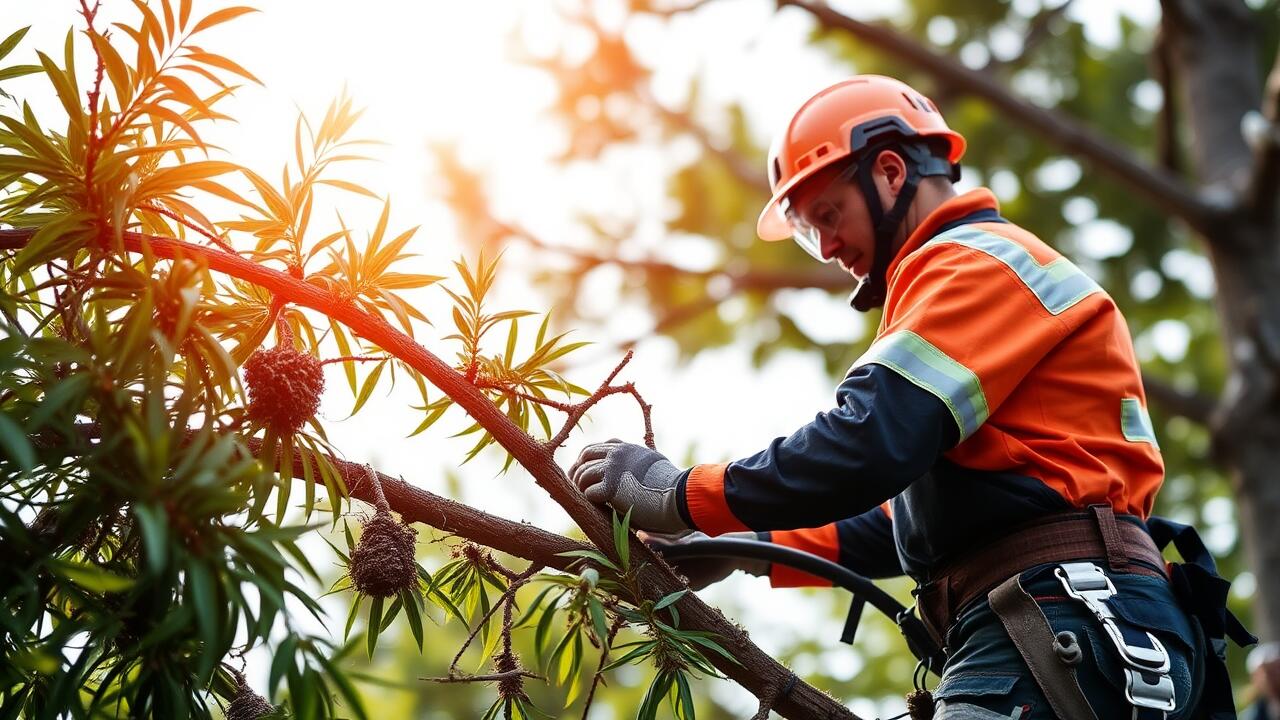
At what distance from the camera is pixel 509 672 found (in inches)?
68.5

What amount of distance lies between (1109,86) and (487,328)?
8968 millimetres

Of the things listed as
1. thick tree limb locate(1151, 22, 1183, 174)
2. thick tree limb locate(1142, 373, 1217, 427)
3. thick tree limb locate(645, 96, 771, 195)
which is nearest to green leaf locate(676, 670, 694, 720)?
thick tree limb locate(1142, 373, 1217, 427)

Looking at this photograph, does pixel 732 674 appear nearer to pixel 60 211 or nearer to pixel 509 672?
pixel 509 672

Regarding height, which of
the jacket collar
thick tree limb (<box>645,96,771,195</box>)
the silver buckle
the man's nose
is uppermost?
thick tree limb (<box>645,96,771,195</box>)

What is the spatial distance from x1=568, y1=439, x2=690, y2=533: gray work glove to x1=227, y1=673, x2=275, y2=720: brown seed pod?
24.1 inches

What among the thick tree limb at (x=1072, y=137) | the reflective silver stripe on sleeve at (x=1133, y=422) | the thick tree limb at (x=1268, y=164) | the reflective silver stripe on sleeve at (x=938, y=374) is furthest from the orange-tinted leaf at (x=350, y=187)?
the thick tree limb at (x=1268, y=164)

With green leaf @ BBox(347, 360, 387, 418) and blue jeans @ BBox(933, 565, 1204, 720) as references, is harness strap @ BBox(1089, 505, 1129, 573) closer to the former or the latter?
blue jeans @ BBox(933, 565, 1204, 720)

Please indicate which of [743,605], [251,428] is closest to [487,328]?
[251,428]

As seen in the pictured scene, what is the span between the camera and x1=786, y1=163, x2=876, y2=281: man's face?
2594mm

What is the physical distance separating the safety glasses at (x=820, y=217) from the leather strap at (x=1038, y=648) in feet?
3.12

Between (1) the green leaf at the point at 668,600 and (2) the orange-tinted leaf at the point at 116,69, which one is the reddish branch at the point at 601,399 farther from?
(2) the orange-tinted leaf at the point at 116,69

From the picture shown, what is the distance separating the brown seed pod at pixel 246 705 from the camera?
1.68m

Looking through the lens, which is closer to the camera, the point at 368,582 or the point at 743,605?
the point at 368,582

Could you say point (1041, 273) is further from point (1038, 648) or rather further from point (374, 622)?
point (374, 622)
